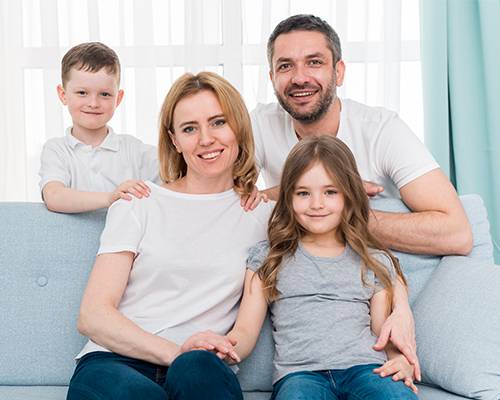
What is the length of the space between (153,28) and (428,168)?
1857 millimetres

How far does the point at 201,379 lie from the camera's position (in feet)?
5.03

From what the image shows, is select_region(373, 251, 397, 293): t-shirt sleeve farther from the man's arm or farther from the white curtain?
the white curtain

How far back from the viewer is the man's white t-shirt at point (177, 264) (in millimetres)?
1854

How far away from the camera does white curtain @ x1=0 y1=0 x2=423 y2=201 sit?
359 centimetres

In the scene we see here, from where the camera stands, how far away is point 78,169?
2387 millimetres

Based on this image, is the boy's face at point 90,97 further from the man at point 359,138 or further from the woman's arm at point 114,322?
the woman's arm at point 114,322

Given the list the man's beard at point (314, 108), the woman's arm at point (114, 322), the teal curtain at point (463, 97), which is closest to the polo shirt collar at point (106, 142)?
the man's beard at point (314, 108)

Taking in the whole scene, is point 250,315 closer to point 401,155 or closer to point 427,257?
point 427,257

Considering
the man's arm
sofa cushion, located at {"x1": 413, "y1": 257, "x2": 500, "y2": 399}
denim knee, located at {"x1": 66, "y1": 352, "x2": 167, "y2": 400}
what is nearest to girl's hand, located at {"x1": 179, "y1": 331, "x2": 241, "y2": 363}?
denim knee, located at {"x1": 66, "y1": 352, "x2": 167, "y2": 400}

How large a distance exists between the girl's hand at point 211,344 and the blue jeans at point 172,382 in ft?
0.25

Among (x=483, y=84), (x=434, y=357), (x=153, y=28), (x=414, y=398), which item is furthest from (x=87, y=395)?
(x=483, y=84)

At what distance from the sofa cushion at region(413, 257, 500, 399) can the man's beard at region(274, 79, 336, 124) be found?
666 millimetres

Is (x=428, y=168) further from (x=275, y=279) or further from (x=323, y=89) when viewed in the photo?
(x=275, y=279)

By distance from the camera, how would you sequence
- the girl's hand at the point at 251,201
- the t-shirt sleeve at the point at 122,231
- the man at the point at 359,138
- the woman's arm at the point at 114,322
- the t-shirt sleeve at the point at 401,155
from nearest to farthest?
1. the woman's arm at the point at 114,322
2. the t-shirt sleeve at the point at 122,231
3. the girl's hand at the point at 251,201
4. the man at the point at 359,138
5. the t-shirt sleeve at the point at 401,155
